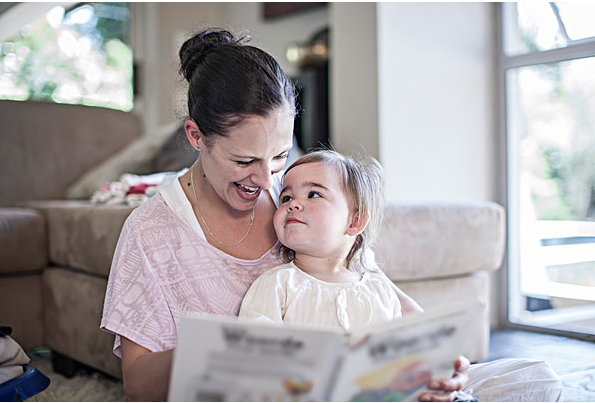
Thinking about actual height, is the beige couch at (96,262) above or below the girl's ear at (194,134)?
below

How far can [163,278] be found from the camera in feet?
3.60

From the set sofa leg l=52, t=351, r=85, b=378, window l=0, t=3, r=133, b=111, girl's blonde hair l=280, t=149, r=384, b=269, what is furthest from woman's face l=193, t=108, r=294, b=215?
window l=0, t=3, r=133, b=111

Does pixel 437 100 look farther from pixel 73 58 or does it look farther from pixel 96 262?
pixel 73 58

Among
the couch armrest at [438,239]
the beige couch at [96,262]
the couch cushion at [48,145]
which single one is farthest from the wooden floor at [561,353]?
the couch cushion at [48,145]

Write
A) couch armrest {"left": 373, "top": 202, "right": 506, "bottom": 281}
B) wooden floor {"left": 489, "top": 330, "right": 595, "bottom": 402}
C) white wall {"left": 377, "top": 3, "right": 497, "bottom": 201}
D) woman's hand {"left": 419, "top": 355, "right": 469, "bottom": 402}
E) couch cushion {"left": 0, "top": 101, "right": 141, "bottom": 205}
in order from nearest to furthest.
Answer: woman's hand {"left": 419, "top": 355, "right": 469, "bottom": 402} < wooden floor {"left": 489, "top": 330, "right": 595, "bottom": 402} < couch armrest {"left": 373, "top": 202, "right": 506, "bottom": 281} < white wall {"left": 377, "top": 3, "right": 497, "bottom": 201} < couch cushion {"left": 0, "top": 101, "right": 141, "bottom": 205}

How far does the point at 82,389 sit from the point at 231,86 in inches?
40.6

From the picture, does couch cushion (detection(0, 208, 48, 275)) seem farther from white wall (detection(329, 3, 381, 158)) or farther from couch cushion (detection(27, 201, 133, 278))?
white wall (detection(329, 3, 381, 158))

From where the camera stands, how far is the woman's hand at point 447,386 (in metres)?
0.85

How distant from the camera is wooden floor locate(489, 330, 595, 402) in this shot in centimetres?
155

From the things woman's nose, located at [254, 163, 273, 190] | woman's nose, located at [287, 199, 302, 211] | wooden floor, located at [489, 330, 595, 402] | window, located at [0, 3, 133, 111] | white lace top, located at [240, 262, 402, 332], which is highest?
window, located at [0, 3, 133, 111]

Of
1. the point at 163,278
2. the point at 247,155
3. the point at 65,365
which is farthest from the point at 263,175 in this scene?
the point at 65,365

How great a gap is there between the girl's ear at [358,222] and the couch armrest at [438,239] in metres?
0.41

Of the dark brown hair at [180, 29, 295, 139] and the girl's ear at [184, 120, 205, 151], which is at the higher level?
the dark brown hair at [180, 29, 295, 139]

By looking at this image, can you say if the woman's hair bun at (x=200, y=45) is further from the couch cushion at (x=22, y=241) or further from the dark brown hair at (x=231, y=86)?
the couch cushion at (x=22, y=241)
